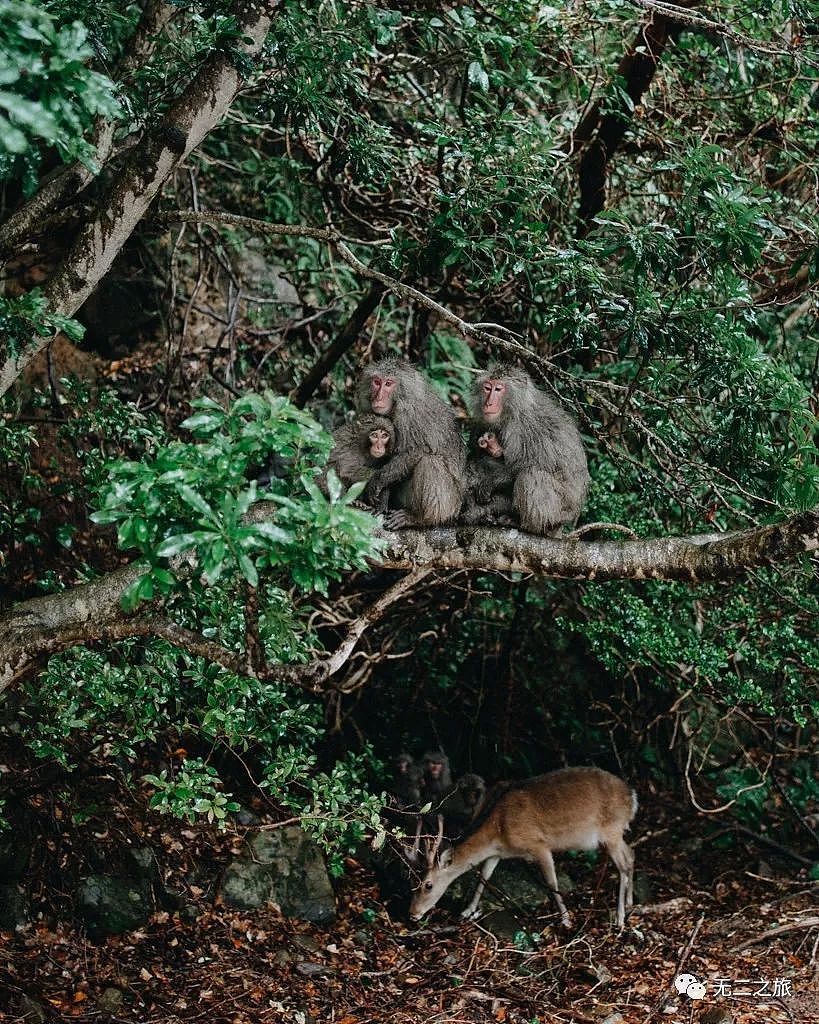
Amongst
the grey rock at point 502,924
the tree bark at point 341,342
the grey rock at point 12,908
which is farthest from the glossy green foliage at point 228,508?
the grey rock at point 502,924

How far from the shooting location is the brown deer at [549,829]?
6.91 meters

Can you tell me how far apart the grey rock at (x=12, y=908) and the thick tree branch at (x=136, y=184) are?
9.98 ft

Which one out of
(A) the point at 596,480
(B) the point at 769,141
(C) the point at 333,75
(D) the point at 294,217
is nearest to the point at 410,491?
(A) the point at 596,480

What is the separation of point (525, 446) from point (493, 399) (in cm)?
34

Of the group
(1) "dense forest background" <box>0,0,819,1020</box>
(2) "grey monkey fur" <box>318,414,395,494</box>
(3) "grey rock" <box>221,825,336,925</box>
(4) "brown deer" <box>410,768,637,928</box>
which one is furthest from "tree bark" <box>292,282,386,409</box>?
(4) "brown deer" <box>410,768,637,928</box>

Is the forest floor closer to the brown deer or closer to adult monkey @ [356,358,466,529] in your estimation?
the brown deer

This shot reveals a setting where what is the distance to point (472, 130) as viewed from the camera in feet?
19.1

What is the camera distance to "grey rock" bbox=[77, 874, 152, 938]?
5797mm

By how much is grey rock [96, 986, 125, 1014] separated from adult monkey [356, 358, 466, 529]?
2982 mm

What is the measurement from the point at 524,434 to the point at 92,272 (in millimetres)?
2634

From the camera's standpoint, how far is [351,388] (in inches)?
326

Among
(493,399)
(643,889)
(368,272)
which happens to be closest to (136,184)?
(368,272)

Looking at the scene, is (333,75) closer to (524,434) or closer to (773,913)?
(524,434)

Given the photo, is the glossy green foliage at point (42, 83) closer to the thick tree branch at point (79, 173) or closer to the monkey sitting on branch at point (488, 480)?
the thick tree branch at point (79, 173)
